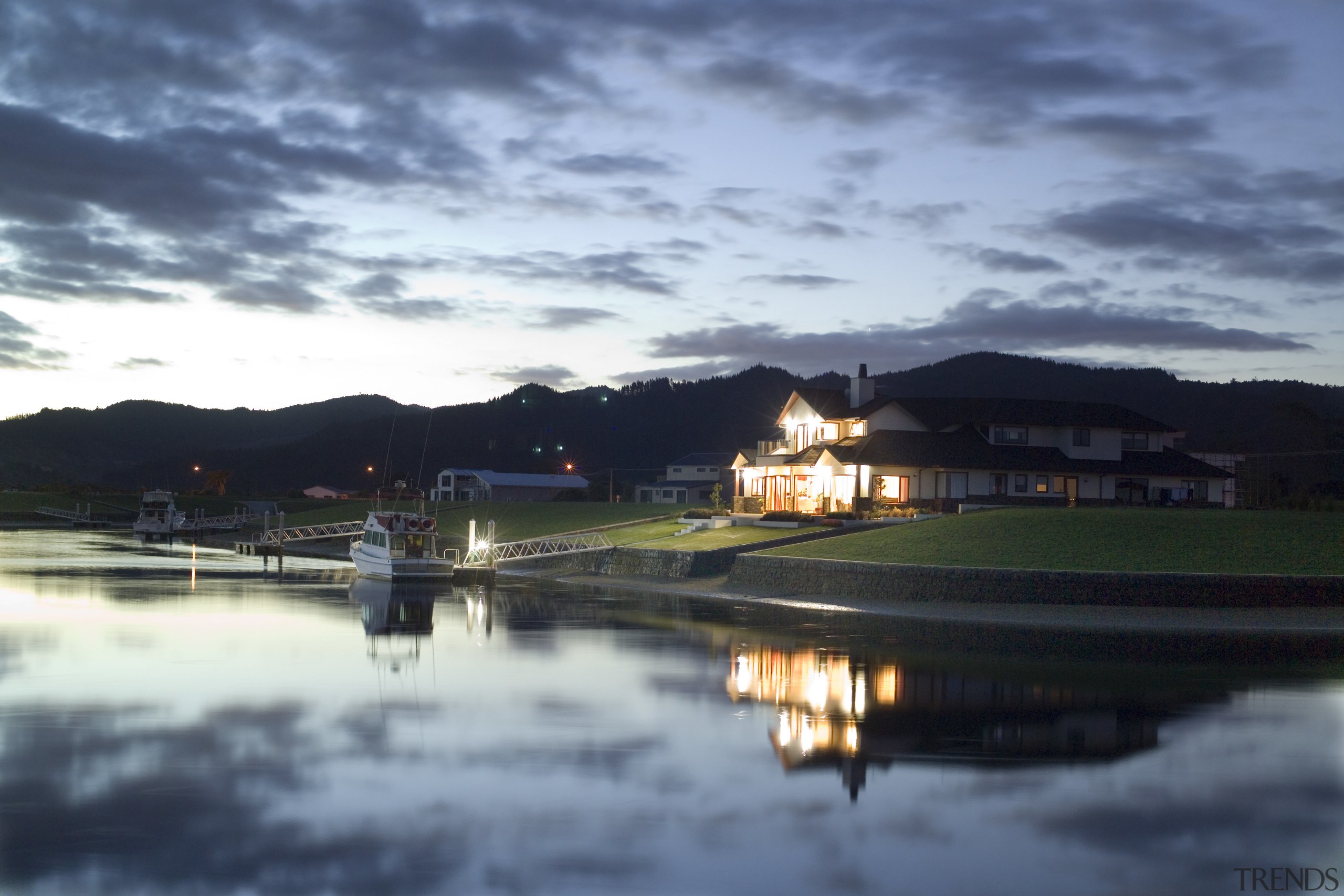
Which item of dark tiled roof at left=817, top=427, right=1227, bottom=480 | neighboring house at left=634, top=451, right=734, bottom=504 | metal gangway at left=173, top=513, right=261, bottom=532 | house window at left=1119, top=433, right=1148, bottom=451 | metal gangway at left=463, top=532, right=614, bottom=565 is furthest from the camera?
neighboring house at left=634, top=451, right=734, bottom=504

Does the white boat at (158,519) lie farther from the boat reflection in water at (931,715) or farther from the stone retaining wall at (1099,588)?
the boat reflection in water at (931,715)

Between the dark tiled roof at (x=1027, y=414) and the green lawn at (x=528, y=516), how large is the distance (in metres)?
22.3

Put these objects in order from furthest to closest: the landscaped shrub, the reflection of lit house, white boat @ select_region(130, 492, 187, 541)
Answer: the reflection of lit house → white boat @ select_region(130, 492, 187, 541) → the landscaped shrub

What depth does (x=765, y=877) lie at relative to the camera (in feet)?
39.0

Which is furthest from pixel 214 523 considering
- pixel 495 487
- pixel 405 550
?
pixel 405 550

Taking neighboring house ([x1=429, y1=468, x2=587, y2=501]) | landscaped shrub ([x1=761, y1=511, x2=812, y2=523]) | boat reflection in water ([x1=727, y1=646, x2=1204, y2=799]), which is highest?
neighboring house ([x1=429, y1=468, x2=587, y2=501])

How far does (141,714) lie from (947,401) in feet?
204

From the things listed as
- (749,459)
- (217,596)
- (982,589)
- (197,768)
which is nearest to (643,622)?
(982,589)

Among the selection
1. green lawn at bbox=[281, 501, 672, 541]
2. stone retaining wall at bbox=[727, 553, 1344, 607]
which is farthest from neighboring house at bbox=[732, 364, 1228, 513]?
stone retaining wall at bbox=[727, 553, 1344, 607]

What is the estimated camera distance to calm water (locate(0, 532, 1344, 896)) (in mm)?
12148

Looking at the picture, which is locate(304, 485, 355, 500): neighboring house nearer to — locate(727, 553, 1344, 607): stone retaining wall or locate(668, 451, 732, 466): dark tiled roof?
locate(668, 451, 732, 466): dark tiled roof

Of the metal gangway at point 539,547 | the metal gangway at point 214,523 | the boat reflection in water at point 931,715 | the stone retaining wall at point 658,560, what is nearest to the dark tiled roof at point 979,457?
the stone retaining wall at point 658,560

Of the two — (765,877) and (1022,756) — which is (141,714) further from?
(1022,756)

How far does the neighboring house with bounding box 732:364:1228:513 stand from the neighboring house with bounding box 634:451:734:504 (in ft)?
147
